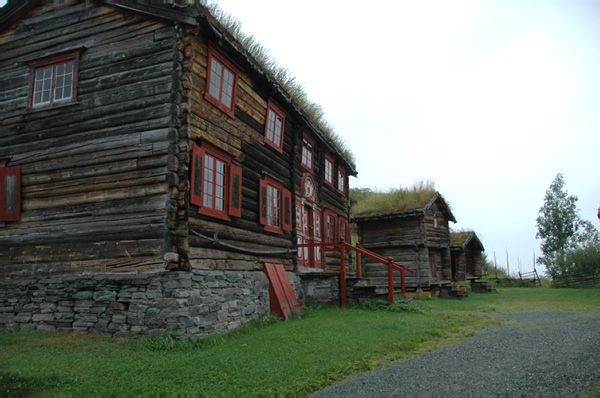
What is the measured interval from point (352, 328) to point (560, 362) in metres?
4.54

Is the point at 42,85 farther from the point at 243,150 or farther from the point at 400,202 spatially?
the point at 400,202

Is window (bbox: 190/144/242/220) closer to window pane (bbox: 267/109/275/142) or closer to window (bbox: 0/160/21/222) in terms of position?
window pane (bbox: 267/109/275/142)

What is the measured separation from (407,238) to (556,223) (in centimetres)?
2483

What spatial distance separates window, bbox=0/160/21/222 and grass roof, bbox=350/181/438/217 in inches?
655

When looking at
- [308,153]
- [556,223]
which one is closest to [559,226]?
[556,223]

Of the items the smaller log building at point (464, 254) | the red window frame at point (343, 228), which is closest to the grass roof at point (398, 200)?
the red window frame at point (343, 228)

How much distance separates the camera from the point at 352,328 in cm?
1005

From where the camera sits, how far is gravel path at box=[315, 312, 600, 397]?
17.5 ft

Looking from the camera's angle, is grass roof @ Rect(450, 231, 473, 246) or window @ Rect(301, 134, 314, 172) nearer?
window @ Rect(301, 134, 314, 172)

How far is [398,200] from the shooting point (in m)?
24.3

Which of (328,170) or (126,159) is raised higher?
(328,170)

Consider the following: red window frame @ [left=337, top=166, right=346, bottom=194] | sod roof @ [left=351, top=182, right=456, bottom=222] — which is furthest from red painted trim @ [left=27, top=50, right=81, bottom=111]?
sod roof @ [left=351, top=182, right=456, bottom=222]

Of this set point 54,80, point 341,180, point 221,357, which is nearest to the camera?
point 221,357

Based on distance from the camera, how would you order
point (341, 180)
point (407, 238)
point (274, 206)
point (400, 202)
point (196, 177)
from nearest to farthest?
point (196, 177) < point (274, 206) < point (341, 180) < point (407, 238) < point (400, 202)
